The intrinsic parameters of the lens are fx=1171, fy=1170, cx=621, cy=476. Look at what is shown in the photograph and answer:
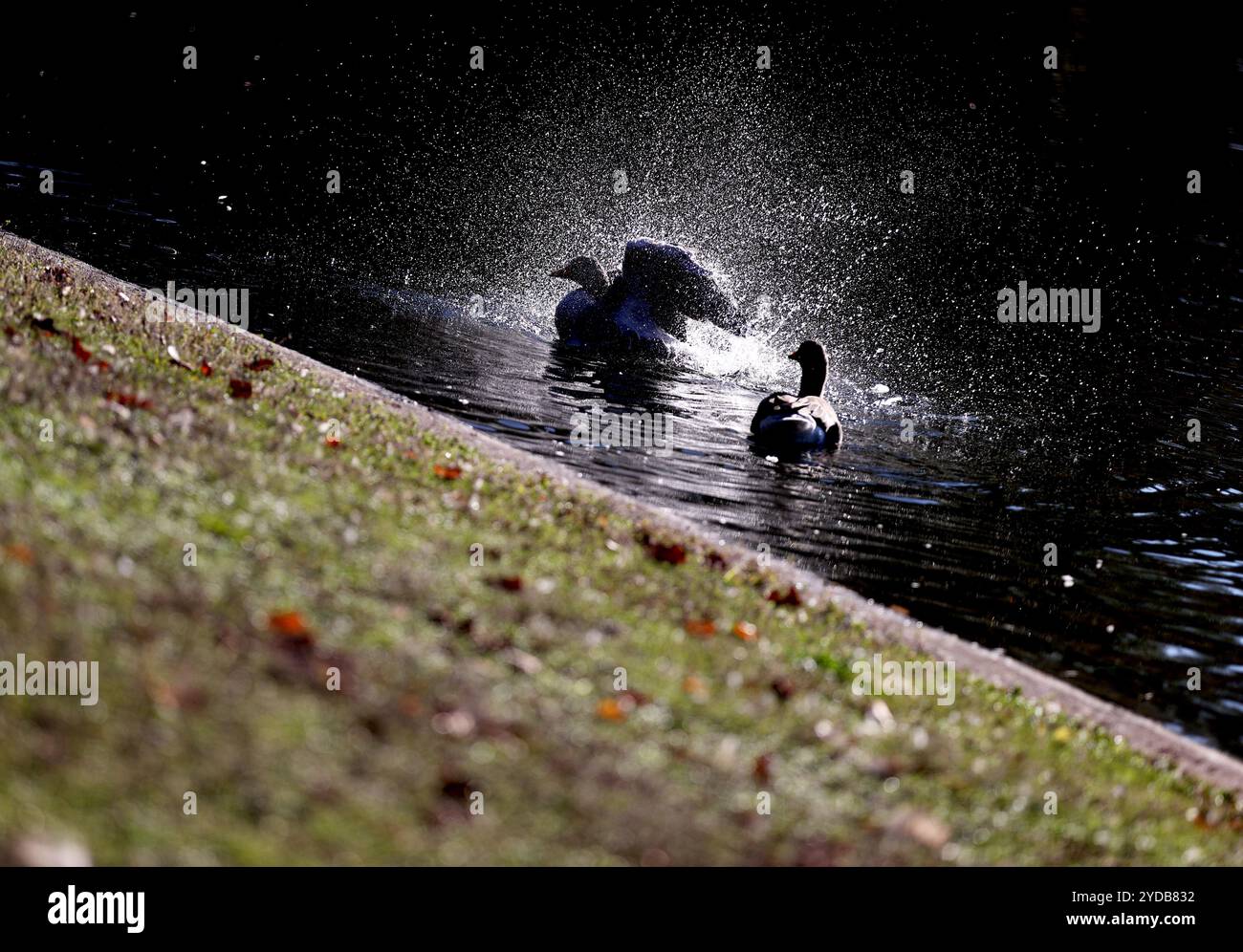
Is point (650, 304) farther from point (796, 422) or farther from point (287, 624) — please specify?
point (287, 624)

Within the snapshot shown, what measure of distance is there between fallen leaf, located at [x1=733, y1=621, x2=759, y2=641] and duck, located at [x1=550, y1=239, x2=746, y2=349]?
1357cm

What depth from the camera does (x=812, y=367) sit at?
53.5ft

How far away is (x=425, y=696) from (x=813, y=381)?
1262cm

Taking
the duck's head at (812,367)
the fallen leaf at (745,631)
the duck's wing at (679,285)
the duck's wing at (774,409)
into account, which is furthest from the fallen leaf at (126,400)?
the duck's wing at (679,285)

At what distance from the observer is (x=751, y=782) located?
443cm

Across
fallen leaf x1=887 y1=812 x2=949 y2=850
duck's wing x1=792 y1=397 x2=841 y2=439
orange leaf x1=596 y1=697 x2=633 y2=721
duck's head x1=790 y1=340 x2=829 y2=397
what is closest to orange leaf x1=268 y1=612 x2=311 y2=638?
orange leaf x1=596 y1=697 x2=633 y2=721

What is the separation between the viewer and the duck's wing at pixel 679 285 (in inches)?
787

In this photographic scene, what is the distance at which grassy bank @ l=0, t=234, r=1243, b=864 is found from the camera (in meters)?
3.57

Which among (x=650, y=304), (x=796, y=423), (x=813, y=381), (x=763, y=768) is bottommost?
(x=763, y=768)

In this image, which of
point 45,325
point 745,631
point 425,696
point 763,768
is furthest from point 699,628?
point 45,325

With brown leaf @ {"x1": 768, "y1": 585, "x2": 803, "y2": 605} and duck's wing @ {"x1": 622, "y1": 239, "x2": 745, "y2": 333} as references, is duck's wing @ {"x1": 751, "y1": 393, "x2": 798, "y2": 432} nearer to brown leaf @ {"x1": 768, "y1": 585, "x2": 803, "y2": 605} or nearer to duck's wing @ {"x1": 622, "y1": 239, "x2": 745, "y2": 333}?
duck's wing @ {"x1": 622, "y1": 239, "x2": 745, "y2": 333}

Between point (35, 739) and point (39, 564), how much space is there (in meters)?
1.03
